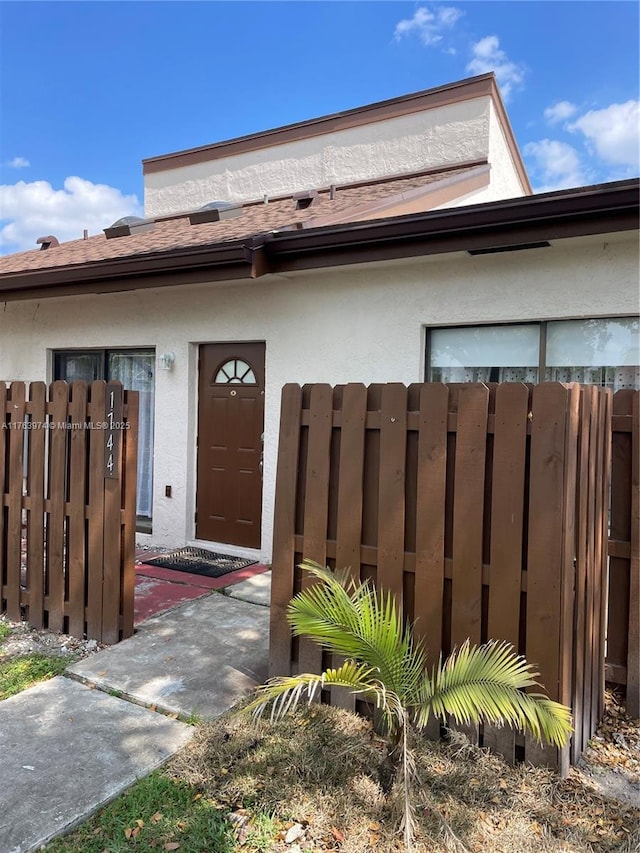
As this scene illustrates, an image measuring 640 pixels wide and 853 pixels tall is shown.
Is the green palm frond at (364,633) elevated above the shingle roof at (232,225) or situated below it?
below

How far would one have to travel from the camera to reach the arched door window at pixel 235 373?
622 cm

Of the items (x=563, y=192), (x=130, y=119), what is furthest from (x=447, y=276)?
(x=130, y=119)

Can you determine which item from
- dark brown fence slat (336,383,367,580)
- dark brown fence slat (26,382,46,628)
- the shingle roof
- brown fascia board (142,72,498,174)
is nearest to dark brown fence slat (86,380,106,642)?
dark brown fence slat (26,382,46,628)

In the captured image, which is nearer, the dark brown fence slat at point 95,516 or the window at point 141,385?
the dark brown fence slat at point 95,516

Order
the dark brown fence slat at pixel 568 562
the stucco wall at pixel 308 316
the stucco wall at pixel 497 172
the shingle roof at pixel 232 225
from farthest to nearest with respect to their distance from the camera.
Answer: the stucco wall at pixel 497 172, the shingle roof at pixel 232 225, the stucco wall at pixel 308 316, the dark brown fence slat at pixel 568 562

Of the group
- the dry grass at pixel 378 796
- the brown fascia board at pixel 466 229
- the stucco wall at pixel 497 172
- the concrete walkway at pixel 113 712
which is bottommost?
the concrete walkway at pixel 113 712

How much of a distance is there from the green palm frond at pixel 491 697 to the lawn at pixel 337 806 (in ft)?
1.00

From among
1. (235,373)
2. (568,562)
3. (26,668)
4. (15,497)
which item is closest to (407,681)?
(568,562)

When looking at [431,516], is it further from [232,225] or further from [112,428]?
[232,225]

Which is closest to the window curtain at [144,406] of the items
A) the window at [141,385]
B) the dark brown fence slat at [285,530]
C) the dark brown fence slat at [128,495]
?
the window at [141,385]

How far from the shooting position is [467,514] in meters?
2.66

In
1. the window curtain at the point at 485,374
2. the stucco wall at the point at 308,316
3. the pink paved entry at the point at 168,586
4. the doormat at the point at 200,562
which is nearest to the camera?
the stucco wall at the point at 308,316

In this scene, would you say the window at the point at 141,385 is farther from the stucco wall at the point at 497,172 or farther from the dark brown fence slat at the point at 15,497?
the stucco wall at the point at 497,172

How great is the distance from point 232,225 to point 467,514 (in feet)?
18.9
